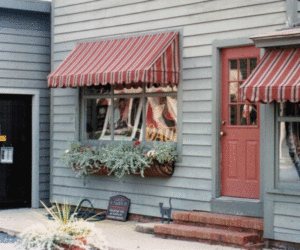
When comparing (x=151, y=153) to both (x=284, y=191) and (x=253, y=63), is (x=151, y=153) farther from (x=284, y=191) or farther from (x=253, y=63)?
(x=284, y=191)

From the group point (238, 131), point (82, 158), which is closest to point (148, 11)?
point (238, 131)

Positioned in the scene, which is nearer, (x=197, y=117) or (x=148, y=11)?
(x=197, y=117)

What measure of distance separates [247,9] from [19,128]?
524 centimetres

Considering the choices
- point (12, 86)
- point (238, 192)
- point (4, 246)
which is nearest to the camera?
point (4, 246)

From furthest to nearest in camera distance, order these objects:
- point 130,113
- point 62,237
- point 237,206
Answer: point 130,113 < point 237,206 < point 62,237

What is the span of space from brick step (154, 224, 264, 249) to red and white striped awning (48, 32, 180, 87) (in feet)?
7.30

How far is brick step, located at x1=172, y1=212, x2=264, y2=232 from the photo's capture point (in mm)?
7846

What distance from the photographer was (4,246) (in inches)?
315

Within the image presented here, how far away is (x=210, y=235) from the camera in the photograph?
7719 mm

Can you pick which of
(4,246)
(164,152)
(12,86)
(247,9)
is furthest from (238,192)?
(12,86)

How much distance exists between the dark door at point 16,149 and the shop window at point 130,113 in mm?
1370

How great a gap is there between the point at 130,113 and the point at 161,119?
0.73 meters

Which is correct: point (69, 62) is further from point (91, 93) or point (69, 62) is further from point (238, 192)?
point (238, 192)

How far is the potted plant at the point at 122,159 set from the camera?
9.12m
